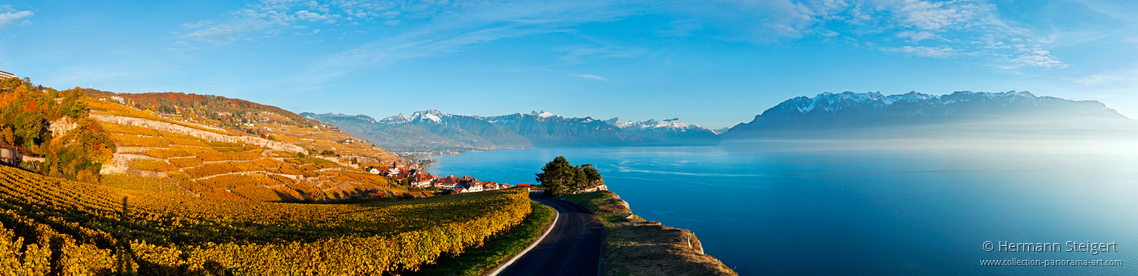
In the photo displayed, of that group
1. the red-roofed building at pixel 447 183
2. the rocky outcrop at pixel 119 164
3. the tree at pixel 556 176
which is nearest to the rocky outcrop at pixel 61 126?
the rocky outcrop at pixel 119 164

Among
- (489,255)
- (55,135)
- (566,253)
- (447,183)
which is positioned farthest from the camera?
(447,183)

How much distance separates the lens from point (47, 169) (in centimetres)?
4519

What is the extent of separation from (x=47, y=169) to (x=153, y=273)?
53.2m

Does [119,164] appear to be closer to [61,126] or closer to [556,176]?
[61,126]

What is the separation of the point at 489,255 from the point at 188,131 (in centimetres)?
9031

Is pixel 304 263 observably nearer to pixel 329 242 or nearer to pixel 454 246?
pixel 329 242

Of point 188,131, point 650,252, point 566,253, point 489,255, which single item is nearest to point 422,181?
point 188,131

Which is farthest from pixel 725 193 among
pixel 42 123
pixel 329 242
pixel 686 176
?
pixel 42 123

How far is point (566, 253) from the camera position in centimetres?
2922

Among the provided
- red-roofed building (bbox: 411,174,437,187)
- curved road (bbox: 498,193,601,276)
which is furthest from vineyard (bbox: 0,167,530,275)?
red-roofed building (bbox: 411,174,437,187)

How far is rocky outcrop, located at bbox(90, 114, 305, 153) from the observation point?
236 ft

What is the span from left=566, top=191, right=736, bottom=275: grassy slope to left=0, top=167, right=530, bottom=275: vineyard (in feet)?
30.7

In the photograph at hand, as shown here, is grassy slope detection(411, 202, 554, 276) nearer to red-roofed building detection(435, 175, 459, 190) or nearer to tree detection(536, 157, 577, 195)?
tree detection(536, 157, 577, 195)

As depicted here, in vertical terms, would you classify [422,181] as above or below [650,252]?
below
